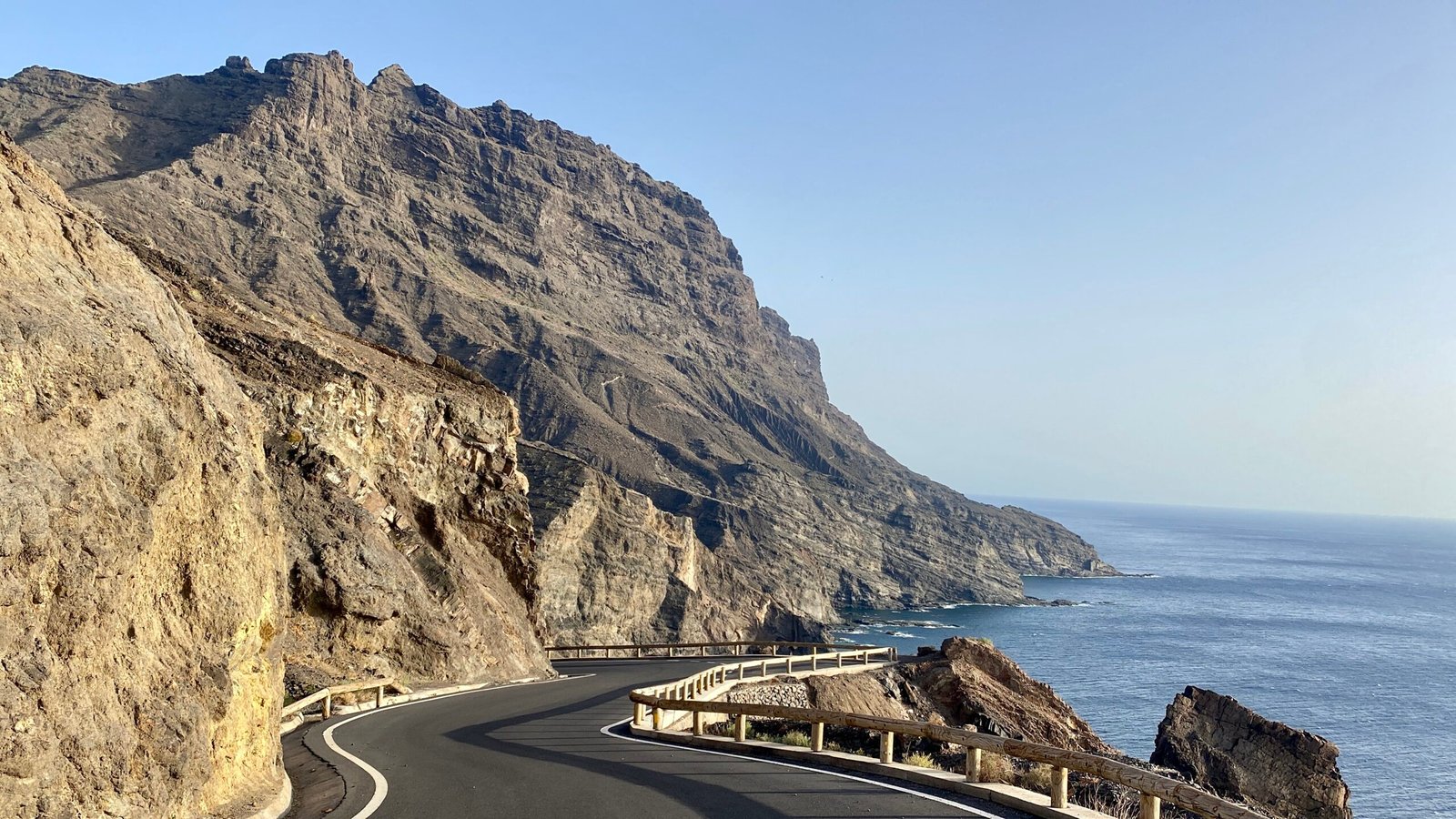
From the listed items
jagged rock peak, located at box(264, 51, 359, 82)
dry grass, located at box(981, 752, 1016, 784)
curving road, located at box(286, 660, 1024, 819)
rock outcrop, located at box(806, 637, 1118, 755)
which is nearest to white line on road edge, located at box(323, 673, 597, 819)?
curving road, located at box(286, 660, 1024, 819)

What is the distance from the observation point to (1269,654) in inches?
3595

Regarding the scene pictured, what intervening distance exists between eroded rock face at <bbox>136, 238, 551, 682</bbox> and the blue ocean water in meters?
36.5

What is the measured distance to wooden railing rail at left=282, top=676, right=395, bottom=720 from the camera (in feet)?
55.9

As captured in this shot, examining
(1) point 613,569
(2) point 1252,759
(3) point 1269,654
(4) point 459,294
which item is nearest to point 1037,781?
(2) point 1252,759

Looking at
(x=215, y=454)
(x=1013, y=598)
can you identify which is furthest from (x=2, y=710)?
(x=1013, y=598)

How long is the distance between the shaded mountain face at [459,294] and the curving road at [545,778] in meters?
89.1

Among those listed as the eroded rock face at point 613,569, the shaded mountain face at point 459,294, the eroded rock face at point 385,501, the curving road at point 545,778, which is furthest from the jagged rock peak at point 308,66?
the curving road at point 545,778

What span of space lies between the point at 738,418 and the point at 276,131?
96274 millimetres

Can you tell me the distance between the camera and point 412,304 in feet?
479

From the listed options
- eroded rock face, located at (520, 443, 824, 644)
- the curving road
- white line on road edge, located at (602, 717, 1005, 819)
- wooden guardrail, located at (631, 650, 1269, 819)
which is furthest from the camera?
eroded rock face, located at (520, 443, 824, 644)

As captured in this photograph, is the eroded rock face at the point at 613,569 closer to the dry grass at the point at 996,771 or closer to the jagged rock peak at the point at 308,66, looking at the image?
the dry grass at the point at 996,771

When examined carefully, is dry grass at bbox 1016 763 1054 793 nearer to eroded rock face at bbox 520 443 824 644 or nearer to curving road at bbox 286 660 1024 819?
curving road at bbox 286 660 1024 819

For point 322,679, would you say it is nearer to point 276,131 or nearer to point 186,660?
point 186,660

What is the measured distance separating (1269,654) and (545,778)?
317ft
